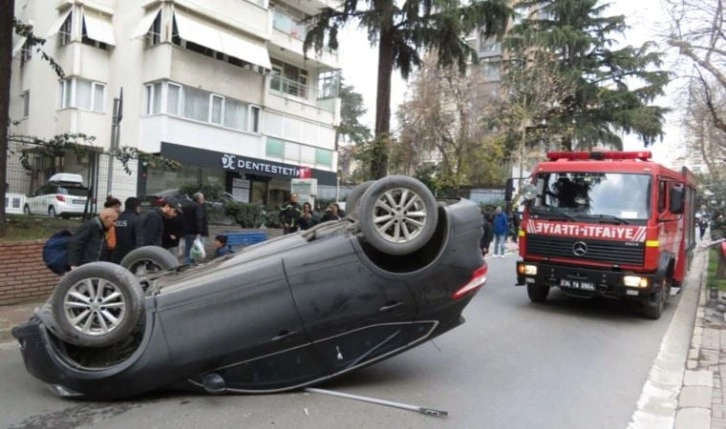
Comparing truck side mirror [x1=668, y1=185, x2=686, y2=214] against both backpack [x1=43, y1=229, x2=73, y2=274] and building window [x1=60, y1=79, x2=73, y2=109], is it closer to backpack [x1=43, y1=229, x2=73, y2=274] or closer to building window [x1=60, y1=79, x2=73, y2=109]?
backpack [x1=43, y1=229, x2=73, y2=274]

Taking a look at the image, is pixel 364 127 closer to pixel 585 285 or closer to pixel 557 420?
pixel 585 285

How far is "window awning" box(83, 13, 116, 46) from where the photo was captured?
76.6ft

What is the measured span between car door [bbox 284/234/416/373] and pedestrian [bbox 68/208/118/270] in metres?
3.41

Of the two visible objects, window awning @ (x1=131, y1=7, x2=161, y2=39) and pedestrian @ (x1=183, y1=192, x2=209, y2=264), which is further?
window awning @ (x1=131, y1=7, x2=161, y2=39)

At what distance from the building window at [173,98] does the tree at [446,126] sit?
10.5 meters

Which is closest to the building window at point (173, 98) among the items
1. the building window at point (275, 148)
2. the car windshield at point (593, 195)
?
the building window at point (275, 148)

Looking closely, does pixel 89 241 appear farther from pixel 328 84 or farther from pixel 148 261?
pixel 328 84

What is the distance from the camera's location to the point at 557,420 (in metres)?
4.43

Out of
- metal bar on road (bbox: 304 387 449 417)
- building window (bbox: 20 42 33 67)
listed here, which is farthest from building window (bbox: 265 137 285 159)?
metal bar on road (bbox: 304 387 449 417)

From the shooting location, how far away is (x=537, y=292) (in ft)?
31.3

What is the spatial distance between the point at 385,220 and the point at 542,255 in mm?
4901

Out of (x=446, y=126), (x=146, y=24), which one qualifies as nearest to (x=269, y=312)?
(x=146, y=24)

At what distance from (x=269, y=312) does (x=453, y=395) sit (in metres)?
1.85

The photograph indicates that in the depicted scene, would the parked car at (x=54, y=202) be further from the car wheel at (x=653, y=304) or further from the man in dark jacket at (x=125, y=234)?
the car wheel at (x=653, y=304)
